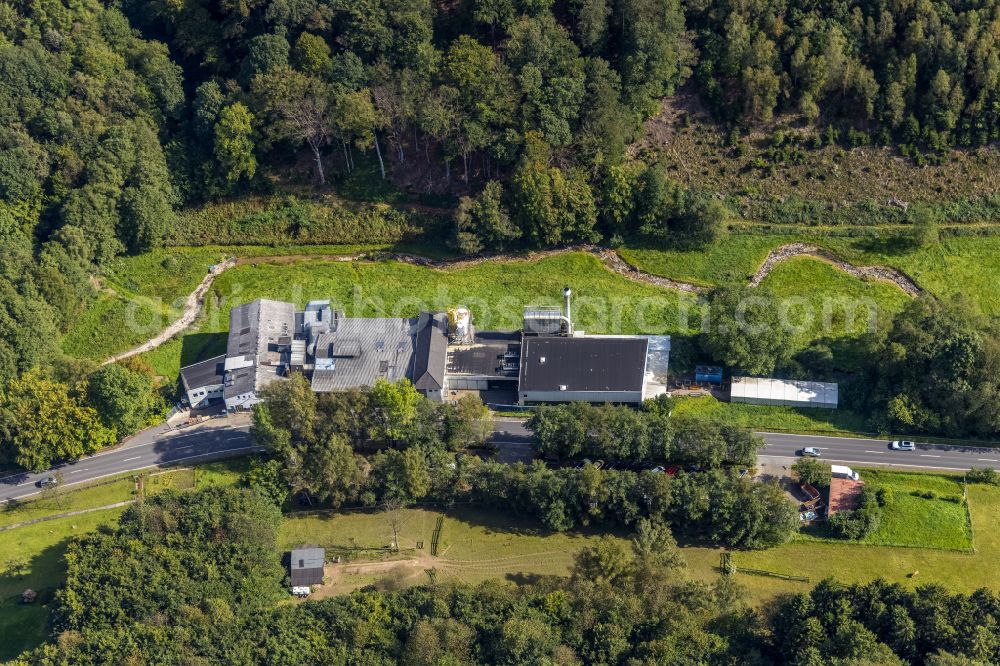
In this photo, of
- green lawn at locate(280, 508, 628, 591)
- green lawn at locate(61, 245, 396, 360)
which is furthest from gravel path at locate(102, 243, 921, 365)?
green lawn at locate(280, 508, 628, 591)

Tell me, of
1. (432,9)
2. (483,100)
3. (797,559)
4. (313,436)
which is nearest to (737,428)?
(797,559)

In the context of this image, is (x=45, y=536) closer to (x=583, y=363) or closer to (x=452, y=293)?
(x=452, y=293)

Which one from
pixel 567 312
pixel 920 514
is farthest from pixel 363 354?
pixel 920 514

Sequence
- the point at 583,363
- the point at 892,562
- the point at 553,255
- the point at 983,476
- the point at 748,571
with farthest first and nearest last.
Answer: the point at 553,255
the point at 583,363
the point at 983,476
the point at 748,571
the point at 892,562

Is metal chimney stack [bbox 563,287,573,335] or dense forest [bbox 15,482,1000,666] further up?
metal chimney stack [bbox 563,287,573,335]

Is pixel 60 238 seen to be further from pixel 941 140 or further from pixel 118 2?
pixel 941 140

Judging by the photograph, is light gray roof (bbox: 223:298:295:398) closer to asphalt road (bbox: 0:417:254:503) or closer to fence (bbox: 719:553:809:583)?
asphalt road (bbox: 0:417:254:503)

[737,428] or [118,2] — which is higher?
[118,2]
